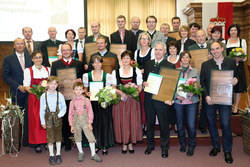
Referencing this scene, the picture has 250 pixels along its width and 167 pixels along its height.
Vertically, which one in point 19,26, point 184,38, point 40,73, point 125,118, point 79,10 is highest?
point 79,10

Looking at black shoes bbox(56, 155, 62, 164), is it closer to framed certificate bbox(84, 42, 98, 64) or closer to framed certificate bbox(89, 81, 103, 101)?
framed certificate bbox(89, 81, 103, 101)

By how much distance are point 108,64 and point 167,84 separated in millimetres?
1095

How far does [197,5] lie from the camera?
8477 mm

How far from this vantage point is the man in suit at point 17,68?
14.5ft

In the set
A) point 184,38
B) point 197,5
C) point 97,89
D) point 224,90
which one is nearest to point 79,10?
point 197,5

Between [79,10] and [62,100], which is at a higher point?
[79,10]

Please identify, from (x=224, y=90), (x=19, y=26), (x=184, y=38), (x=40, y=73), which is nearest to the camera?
(x=224, y=90)

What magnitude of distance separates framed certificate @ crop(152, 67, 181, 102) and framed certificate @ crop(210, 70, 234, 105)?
1.64ft

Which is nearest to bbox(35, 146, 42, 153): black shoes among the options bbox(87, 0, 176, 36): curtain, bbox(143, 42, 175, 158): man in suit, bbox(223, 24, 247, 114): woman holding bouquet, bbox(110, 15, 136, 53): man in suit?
bbox(143, 42, 175, 158): man in suit

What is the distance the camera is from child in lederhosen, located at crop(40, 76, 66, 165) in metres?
3.65

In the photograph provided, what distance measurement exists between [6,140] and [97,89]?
1729mm

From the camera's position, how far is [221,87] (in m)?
3.52

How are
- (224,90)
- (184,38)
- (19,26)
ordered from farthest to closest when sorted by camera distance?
(19,26) < (184,38) < (224,90)

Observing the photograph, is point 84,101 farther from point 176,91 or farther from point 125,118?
point 176,91
